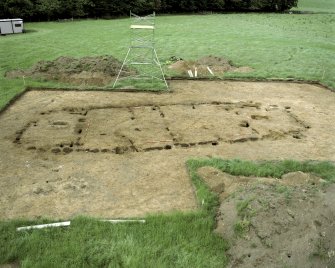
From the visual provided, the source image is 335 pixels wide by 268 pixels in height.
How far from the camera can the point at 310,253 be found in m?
5.21

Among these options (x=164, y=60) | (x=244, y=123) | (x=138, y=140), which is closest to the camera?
(x=138, y=140)

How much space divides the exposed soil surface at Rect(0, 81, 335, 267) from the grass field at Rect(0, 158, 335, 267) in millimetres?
341

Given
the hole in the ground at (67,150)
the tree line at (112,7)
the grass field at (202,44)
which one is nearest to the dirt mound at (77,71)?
the grass field at (202,44)

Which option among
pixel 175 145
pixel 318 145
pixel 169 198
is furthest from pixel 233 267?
pixel 318 145

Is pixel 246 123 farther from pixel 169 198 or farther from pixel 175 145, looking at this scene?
pixel 169 198

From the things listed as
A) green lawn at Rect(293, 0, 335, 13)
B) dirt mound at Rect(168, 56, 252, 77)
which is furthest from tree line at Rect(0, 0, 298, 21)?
dirt mound at Rect(168, 56, 252, 77)

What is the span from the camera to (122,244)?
5.53m

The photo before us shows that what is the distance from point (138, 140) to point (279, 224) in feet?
14.7

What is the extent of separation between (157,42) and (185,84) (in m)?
7.21

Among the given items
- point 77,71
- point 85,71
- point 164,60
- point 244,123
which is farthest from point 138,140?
point 164,60

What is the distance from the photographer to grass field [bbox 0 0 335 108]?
15377 millimetres

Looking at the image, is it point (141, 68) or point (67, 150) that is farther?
point (141, 68)

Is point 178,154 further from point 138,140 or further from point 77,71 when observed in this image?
point 77,71

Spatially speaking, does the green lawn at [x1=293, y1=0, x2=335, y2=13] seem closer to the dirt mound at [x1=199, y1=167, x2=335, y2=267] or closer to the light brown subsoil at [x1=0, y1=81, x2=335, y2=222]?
the light brown subsoil at [x1=0, y1=81, x2=335, y2=222]
